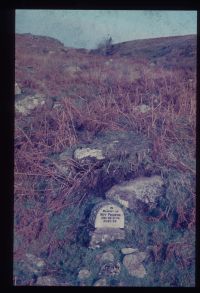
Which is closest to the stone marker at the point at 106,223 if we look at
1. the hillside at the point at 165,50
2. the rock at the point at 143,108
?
the rock at the point at 143,108

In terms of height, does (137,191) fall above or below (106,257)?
above

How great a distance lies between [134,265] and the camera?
3191 millimetres

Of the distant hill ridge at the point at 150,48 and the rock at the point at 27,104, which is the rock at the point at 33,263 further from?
the distant hill ridge at the point at 150,48

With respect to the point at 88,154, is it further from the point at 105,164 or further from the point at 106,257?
the point at 106,257

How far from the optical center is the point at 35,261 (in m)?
3.23

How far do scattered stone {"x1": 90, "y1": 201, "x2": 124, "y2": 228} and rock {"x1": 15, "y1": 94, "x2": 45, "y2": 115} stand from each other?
784mm

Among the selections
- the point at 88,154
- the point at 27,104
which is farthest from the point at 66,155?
the point at 27,104

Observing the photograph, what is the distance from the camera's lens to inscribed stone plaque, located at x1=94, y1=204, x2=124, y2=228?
3217mm

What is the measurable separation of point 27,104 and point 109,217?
928mm

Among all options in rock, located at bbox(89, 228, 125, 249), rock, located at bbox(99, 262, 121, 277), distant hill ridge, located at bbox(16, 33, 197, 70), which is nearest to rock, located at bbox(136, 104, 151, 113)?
distant hill ridge, located at bbox(16, 33, 197, 70)
